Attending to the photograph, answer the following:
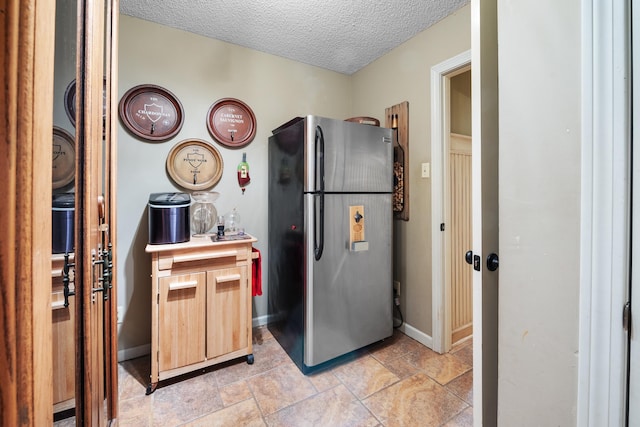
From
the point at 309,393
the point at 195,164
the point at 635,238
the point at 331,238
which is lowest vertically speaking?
the point at 309,393

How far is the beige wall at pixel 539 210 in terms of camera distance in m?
0.68

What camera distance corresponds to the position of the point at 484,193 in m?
0.94

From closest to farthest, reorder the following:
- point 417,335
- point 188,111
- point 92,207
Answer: point 92,207 < point 188,111 < point 417,335

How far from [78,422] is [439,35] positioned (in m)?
2.75

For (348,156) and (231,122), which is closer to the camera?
(348,156)

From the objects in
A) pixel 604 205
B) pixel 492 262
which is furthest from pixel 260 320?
pixel 604 205

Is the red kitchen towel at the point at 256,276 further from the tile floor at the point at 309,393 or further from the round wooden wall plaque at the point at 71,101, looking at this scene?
the round wooden wall plaque at the point at 71,101

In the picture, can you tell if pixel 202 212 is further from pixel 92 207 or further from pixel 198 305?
pixel 92 207

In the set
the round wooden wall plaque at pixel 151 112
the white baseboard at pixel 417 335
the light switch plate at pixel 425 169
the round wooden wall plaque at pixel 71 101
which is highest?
the round wooden wall plaque at pixel 151 112

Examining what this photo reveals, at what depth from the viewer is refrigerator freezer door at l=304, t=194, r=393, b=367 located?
176 cm

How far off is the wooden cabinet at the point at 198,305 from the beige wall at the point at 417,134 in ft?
4.40

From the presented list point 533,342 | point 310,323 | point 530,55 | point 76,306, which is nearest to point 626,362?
point 533,342

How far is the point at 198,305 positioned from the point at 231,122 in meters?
1.49

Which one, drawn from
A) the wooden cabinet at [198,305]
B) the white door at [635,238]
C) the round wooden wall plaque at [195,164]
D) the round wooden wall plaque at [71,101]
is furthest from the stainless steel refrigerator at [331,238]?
the white door at [635,238]
